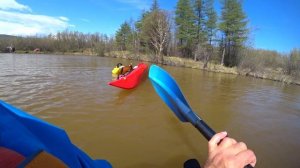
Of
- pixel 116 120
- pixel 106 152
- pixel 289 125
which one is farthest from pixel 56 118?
pixel 289 125

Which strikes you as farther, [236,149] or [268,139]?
[268,139]

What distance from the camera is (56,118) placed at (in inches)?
263

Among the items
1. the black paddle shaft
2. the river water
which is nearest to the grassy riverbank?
the river water

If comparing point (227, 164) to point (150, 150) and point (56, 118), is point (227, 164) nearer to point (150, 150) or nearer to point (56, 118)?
point (150, 150)

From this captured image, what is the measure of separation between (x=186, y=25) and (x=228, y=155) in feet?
124

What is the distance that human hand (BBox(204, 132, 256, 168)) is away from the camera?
1111 mm

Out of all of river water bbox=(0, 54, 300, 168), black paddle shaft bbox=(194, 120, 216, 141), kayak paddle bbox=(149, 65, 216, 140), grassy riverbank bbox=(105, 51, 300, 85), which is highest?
kayak paddle bbox=(149, 65, 216, 140)

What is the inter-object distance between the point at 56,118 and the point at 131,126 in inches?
76.1

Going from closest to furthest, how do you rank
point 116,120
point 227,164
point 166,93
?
point 227,164 < point 166,93 < point 116,120

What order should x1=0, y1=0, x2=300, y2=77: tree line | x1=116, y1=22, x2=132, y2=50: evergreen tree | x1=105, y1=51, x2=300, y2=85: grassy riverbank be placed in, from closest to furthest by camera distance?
x1=105, y1=51, x2=300, y2=85: grassy riverbank < x1=0, y1=0, x2=300, y2=77: tree line < x1=116, y1=22, x2=132, y2=50: evergreen tree

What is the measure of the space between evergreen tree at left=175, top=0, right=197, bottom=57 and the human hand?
3671cm

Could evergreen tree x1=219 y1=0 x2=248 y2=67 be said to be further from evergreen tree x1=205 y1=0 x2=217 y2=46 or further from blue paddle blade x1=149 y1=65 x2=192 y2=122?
blue paddle blade x1=149 y1=65 x2=192 y2=122

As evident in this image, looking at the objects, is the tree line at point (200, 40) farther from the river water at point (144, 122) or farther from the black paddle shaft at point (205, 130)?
the black paddle shaft at point (205, 130)

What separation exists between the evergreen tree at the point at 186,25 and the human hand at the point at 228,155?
36713mm
